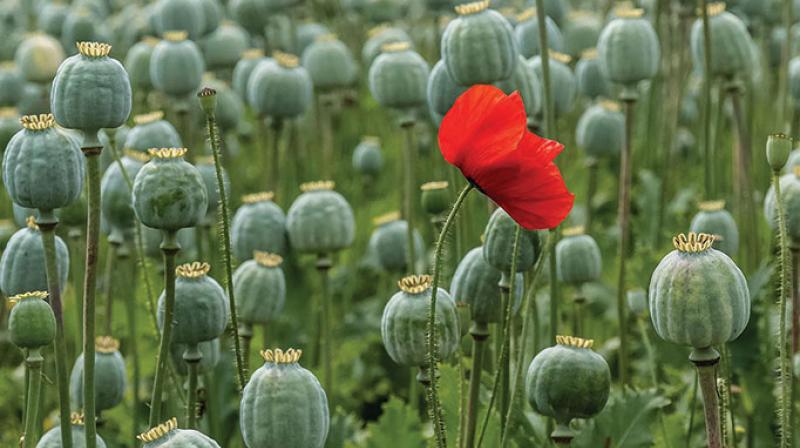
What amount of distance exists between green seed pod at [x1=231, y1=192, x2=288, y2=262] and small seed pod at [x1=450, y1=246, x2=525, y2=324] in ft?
1.97

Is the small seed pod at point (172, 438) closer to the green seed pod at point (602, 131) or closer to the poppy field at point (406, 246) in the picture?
the poppy field at point (406, 246)

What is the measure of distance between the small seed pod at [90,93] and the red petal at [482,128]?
372 mm

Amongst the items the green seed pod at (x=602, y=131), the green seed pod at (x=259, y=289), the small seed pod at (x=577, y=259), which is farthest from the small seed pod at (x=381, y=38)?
the green seed pod at (x=259, y=289)

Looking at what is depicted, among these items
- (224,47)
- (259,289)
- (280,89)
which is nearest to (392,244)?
(280,89)

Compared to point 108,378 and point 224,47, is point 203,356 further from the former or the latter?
point 224,47

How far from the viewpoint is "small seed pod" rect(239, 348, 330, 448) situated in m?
1.18

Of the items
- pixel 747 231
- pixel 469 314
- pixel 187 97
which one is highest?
pixel 187 97

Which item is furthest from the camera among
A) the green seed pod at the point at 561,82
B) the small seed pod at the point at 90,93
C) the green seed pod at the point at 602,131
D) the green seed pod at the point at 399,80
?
the green seed pod at the point at 602,131

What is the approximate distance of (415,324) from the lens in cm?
143

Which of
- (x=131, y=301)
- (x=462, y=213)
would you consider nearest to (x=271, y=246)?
(x=131, y=301)

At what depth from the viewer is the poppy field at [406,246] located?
1246mm

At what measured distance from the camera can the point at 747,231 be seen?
246cm

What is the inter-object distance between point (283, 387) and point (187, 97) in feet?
5.01

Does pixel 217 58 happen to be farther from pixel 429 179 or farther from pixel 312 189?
pixel 312 189
